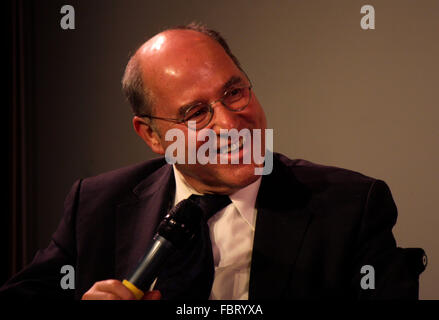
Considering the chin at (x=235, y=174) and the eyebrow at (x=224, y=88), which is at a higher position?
the eyebrow at (x=224, y=88)

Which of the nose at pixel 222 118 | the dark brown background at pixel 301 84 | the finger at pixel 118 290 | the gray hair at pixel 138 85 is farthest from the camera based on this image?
the dark brown background at pixel 301 84

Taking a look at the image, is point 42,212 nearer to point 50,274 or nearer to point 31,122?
point 31,122

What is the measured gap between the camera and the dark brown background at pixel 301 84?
1.93m

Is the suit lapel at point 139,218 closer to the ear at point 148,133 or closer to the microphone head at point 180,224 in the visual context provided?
the ear at point 148,133

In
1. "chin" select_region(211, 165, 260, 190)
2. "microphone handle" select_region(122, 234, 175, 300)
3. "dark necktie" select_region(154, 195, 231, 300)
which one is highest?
"chin" select_region(211, 165, 260, 190)

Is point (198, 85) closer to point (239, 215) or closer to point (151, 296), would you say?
point (239, 215)

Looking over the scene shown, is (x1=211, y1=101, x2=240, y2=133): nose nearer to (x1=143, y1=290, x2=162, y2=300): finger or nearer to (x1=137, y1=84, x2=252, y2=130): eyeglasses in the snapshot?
(x1=137, y1=84, x2=252, y2=130): eyeglasses

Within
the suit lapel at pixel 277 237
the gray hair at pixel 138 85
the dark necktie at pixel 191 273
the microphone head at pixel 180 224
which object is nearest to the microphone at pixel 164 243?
the microphone head at pixel 180 224

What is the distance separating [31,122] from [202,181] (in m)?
1.63

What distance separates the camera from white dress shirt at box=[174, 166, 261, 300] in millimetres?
1321

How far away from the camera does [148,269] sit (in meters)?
0.97

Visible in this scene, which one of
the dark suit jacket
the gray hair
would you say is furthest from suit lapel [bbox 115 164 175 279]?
the gray hair

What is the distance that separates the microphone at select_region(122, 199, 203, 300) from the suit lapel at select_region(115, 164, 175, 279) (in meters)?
0.34
